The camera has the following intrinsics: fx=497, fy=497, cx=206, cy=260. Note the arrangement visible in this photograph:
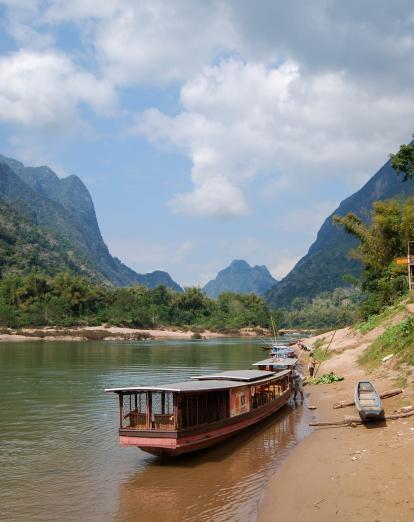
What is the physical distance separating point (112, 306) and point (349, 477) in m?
139

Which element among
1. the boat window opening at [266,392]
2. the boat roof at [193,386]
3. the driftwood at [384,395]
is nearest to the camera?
the boat roof at [193,386]

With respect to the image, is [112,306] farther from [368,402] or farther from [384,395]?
[368,402]

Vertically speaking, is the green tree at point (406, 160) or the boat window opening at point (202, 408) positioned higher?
the green tree at point (406, 160)

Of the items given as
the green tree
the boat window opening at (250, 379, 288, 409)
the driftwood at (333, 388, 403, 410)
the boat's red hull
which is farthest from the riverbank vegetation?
the boat's red hull

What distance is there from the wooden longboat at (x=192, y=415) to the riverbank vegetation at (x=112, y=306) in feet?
358

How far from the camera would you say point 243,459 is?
17.1m

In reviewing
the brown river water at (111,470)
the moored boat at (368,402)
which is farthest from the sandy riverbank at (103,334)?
the moored boat at (368,402)

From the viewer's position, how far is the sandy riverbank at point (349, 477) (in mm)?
10984

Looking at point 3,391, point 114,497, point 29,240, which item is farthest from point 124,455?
point 29,240

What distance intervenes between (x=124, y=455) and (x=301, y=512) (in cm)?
832

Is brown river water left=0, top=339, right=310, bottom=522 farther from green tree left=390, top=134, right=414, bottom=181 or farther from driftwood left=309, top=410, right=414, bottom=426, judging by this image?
green tree left=390, top=134, right=414, bottom=181

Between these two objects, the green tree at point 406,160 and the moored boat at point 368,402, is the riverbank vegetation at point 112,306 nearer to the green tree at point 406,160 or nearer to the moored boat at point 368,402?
the green tree at point 406,160

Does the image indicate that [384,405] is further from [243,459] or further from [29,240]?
[29,240]

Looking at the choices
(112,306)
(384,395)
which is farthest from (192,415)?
(112,306)
